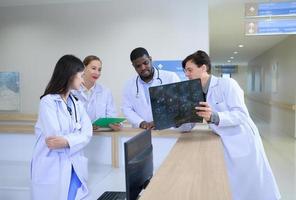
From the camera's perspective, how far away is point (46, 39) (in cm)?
552

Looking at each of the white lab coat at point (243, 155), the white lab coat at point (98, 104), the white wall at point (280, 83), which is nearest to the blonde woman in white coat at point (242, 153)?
the white lab coat at point (243, 155)

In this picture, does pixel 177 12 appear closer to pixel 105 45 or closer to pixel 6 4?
pixel 105 45

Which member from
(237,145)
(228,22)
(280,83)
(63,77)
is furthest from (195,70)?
(280,83)

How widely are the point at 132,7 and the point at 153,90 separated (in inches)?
145

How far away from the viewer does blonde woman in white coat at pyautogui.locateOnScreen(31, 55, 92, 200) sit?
1776 mm

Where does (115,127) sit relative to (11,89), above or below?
below

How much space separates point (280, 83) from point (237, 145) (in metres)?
8.17

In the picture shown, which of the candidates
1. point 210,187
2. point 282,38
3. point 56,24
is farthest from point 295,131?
point 210,187

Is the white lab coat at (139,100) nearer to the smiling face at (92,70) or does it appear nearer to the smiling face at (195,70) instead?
the smiling face at (92,70)

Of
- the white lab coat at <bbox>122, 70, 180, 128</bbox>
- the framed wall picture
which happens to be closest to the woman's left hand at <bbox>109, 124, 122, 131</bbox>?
the white lab coat at <bbox>122, 70, 180, 128</bbox>

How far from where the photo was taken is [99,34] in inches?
211

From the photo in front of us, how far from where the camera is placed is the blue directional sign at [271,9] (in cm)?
459

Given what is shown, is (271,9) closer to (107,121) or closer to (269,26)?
(269,26)

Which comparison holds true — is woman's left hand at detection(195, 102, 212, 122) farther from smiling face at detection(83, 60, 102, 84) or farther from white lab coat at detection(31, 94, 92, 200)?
smiling face at detection(83, 60, 102, 84)
